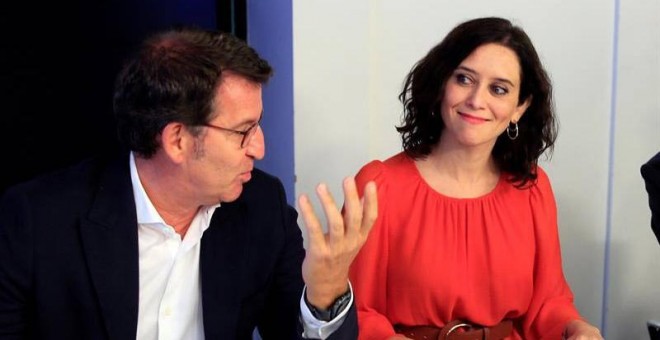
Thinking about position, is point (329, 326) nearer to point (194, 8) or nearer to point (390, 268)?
point (390, 268)

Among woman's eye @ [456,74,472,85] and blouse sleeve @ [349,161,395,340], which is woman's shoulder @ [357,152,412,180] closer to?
blouse sleeve @ [349,161,395,340]

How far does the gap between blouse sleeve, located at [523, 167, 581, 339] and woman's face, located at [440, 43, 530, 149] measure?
0.23 metres

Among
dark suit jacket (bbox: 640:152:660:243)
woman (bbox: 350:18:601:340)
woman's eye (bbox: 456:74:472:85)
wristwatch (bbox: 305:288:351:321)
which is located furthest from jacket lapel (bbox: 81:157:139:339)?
dark suit jacket (bbox: 640:152:660:243)

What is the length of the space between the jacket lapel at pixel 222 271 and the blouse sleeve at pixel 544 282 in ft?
2.43

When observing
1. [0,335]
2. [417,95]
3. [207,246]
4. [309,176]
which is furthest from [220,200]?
[309,176]

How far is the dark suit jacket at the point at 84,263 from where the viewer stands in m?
1.30

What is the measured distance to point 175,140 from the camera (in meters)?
1.30

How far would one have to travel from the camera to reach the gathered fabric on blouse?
175 cm

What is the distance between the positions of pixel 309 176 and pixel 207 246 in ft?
2.49

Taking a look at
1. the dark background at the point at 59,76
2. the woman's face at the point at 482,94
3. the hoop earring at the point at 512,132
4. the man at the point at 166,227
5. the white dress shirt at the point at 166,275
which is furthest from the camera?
the hoop earring at the point at 512,132

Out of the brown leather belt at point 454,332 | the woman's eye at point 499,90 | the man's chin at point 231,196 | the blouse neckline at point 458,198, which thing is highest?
the woman's eye at point 499,90

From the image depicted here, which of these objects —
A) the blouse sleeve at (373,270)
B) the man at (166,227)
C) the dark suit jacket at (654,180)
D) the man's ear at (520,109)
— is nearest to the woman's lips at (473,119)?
the man's ear at (520,109)

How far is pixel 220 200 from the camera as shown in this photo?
136 cm

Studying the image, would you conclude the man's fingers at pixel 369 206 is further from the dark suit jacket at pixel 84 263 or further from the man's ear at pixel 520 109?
A: the man's ear at pixel 520 109
